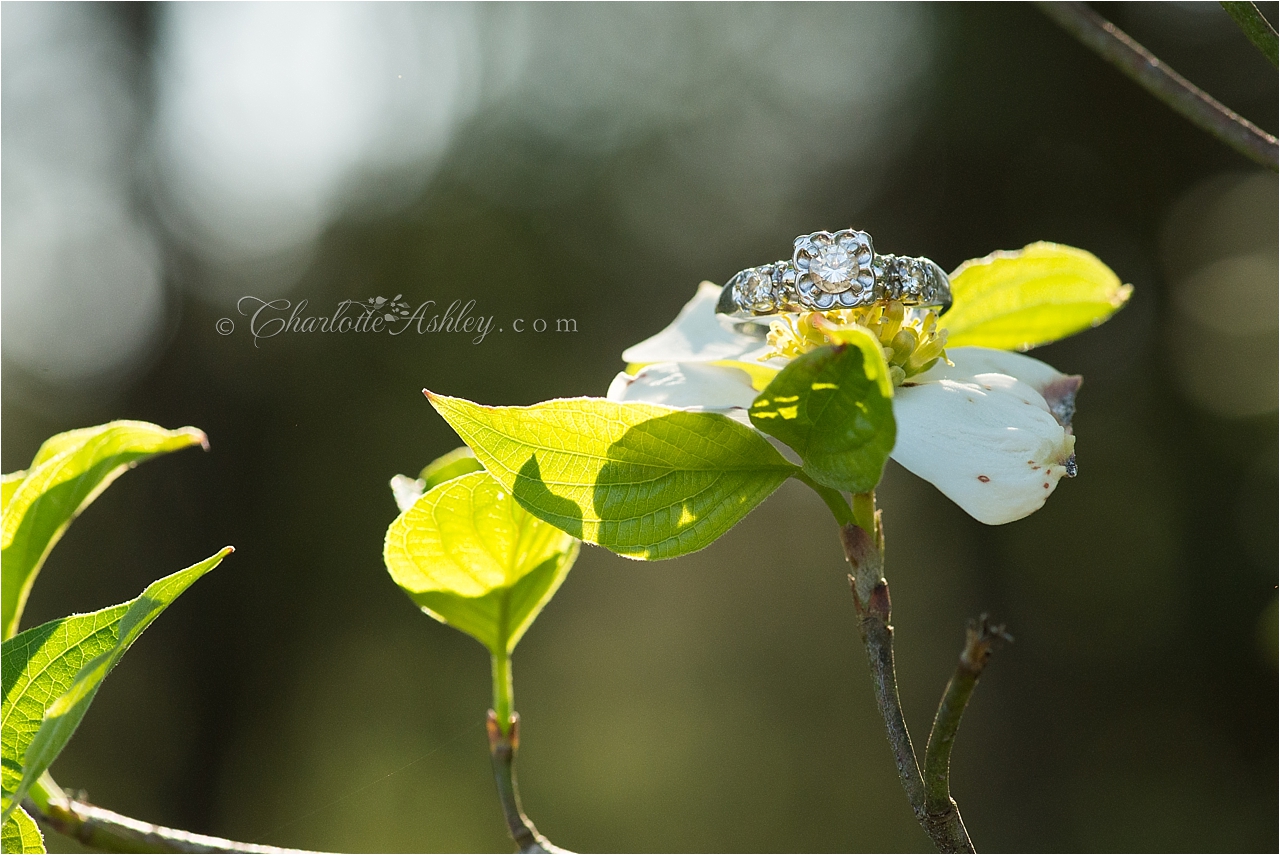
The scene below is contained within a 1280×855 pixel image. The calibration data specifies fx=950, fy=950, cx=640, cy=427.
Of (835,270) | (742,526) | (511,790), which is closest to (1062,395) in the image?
(835,270)

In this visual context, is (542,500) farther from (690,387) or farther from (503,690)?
(503,690)

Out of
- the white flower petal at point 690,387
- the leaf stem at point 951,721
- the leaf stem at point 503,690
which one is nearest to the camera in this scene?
the leaf stem at point 951,721

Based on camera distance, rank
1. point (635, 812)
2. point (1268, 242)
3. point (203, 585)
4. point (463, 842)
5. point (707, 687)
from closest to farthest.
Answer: point (1268, 242) → point (203, 585) → point (463, 842) → point (635, 812) → point (707, 687)

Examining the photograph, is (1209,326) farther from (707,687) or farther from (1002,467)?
(1002,467)

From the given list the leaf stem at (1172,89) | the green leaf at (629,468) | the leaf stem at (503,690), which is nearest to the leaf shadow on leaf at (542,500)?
the green leaf at (629,468)

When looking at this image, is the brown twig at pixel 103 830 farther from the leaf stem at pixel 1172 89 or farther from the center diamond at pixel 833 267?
the leaf stem at pixel 1172 89

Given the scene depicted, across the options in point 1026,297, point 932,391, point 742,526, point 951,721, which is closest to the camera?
point 951,721

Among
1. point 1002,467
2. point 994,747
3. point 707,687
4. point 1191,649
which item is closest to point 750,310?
point 1002,467
